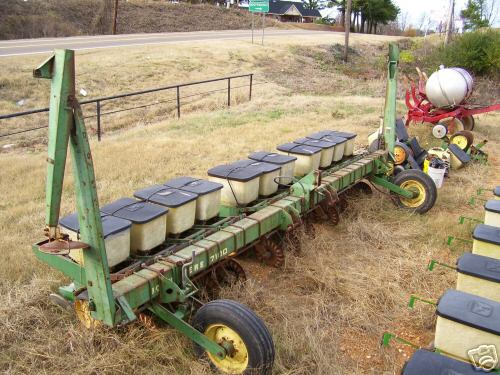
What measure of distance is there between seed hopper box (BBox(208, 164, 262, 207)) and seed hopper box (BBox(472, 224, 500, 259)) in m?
2.19

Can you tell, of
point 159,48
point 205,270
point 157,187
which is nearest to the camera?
point 205,270

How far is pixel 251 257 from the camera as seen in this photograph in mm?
5438

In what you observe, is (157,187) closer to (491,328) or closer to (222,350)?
(222,350)

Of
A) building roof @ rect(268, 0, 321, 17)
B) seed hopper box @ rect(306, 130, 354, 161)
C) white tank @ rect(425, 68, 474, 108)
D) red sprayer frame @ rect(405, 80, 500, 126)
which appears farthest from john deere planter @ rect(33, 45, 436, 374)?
building roof @ rect(268, 0, 321, 17)

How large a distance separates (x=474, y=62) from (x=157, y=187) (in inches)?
787

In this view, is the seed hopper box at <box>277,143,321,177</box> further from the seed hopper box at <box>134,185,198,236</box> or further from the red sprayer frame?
the red sprayer frame

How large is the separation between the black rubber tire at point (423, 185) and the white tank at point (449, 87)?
612 centimetres

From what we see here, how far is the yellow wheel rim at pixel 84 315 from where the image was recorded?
3.71m

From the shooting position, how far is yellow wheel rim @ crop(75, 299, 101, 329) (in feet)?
12.2

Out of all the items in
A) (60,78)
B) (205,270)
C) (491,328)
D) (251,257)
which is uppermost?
(60,78)

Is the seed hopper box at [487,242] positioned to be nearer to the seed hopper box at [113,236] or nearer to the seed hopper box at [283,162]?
the seed hopper box at [283,162]

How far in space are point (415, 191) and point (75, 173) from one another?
5283mm

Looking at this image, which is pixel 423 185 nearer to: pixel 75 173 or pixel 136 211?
pixel 136 211

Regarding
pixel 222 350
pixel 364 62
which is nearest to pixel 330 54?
pixel 364 62
